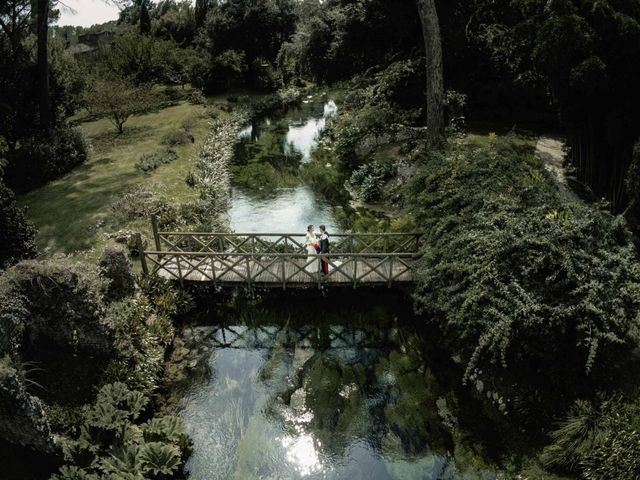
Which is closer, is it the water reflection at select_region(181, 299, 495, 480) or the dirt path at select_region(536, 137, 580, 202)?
the water reflection at select_region(181, 299, 495, 480)

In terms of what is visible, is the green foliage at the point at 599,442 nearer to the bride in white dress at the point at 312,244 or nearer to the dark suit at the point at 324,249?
the dark suit at the point at 324,249

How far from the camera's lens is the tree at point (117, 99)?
91.8ft

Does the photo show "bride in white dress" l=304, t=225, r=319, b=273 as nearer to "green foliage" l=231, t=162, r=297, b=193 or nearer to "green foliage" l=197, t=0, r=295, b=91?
"green foliage" l=231, t=162, r=297, b=193

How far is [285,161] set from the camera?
99.8 feet

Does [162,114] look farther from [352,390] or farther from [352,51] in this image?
[352,390]

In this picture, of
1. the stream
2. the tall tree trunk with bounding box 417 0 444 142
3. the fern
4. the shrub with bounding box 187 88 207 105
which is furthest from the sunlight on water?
the shrub with bounding box 187 88 207 105

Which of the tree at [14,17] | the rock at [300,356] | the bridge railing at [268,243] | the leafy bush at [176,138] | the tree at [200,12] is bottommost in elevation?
the rock at [300,356]

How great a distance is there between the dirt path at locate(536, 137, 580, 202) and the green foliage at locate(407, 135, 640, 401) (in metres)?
4.28

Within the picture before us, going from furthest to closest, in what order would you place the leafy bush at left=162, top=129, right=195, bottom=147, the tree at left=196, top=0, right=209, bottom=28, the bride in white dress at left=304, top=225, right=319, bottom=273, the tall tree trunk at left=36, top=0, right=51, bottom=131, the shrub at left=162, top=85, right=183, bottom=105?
the tree at left=196, top=0, right=209, bottom=28 → the shrub at left=162, top=85, right=183, bottom=105 → the leafy bush at left=162, top=129, right=195, bottom=147 → the tall tree trunk at left=36, top=0, right=51, bottom=131 → the bride in white dress at left=304, top=225, right=319, bottom=273

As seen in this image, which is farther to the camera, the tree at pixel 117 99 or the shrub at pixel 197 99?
the shrub at pixel 197 99

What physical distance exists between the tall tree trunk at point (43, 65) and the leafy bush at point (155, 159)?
17.6 feet

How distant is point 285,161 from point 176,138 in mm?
7090

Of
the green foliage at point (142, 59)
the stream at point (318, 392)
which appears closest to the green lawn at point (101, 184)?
the green foliage at point (142, 59)

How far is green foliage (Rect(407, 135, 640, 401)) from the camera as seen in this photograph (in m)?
9.99
